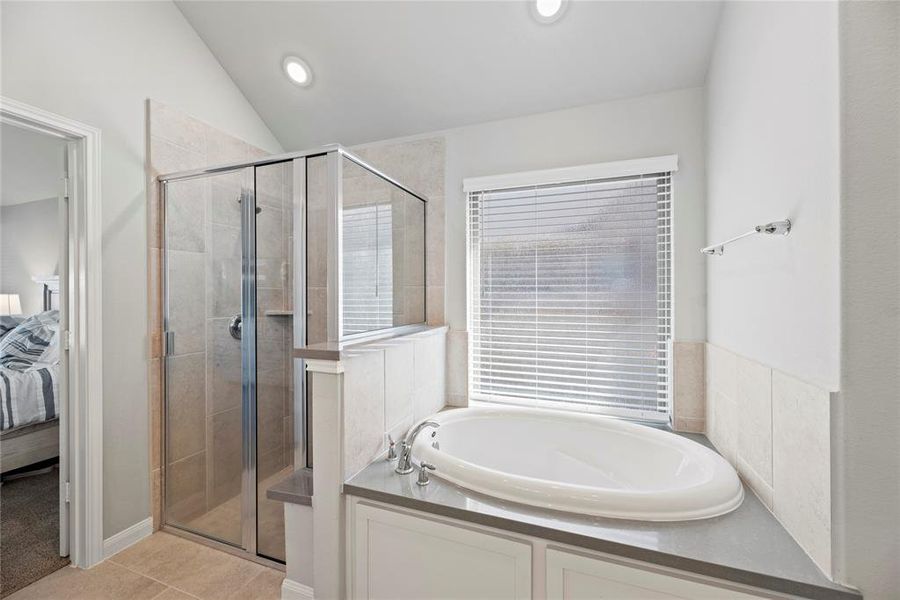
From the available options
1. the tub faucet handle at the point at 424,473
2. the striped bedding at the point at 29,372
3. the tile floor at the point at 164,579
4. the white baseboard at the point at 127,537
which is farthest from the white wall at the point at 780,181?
the striped bedding at the point at 29,372

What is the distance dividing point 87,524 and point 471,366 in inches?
77.4

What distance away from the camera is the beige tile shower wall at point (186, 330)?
1899 mm

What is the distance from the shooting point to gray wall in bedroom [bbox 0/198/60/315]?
3.45m

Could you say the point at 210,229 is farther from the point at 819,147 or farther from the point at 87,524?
the point at 819,147

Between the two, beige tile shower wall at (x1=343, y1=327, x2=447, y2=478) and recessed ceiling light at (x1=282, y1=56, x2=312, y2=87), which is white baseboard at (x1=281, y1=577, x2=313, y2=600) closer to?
beige tile shower wall at (x1=343, y1=327, x2=447, y2=478)

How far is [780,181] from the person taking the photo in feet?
3.67

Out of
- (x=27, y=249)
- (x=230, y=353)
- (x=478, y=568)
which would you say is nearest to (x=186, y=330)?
(x=230, y=353)

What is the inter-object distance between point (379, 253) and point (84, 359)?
1.40 m

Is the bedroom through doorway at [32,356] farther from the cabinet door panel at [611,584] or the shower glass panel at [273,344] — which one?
the cabinet door panel at [611,584]

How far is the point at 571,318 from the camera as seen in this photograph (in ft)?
6.85

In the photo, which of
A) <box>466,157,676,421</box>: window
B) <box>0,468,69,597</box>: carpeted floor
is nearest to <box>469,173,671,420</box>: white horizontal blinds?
<box>466,157,676,421</box>: window

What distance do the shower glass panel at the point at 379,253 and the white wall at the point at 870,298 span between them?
1.47 metres

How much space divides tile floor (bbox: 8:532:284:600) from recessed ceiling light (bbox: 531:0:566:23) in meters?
2.75

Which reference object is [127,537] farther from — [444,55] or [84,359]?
[444,55]
